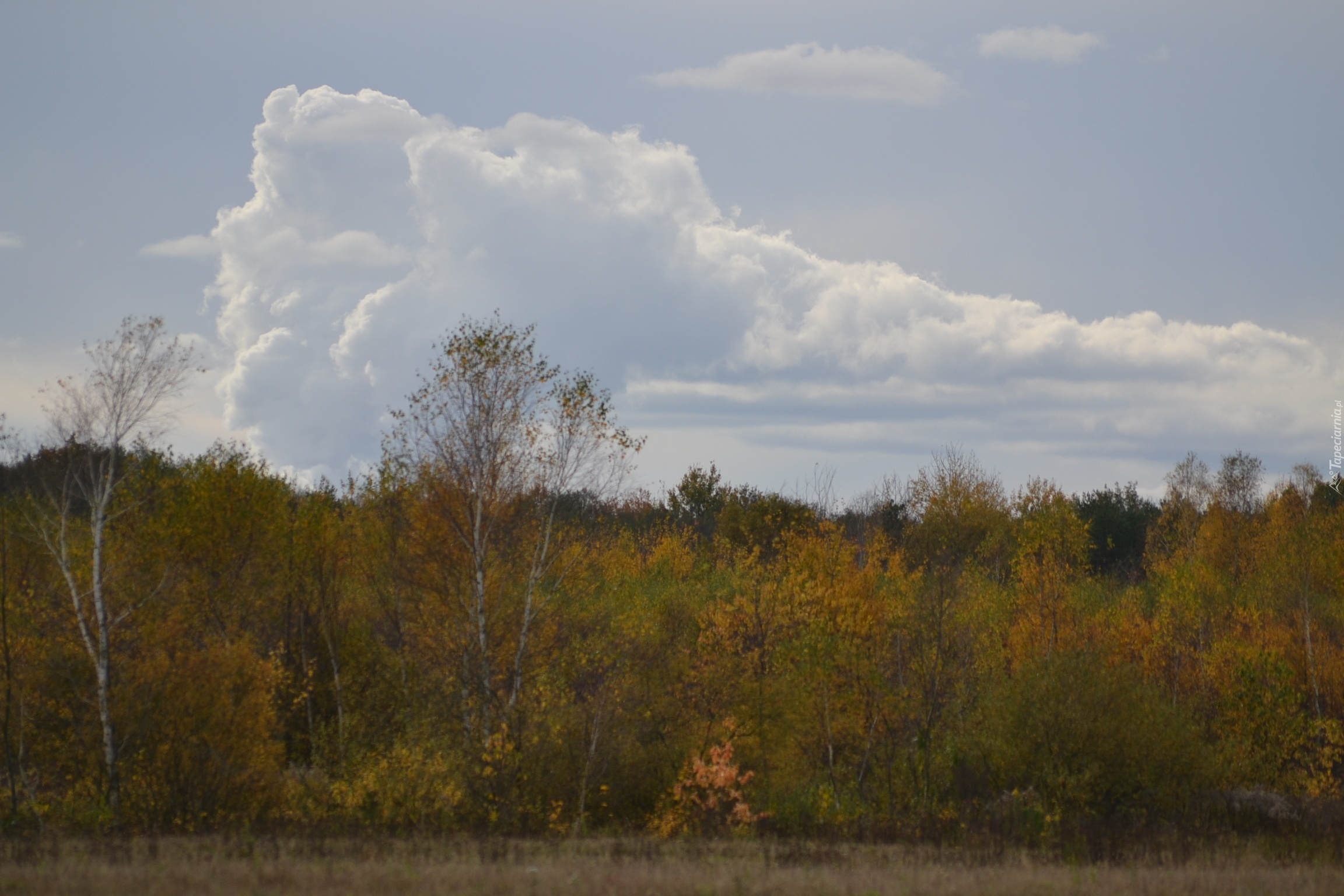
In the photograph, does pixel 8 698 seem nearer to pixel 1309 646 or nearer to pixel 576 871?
pixel 576 871

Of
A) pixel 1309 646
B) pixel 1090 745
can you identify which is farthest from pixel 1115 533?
pixel 1090 745

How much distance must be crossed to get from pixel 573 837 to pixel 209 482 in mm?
22419

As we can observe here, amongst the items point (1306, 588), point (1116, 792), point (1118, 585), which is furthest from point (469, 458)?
point (1118, 585)

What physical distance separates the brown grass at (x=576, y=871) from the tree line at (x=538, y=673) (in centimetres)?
391

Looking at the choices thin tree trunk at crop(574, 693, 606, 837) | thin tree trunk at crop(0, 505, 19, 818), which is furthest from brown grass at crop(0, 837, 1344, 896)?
thin tree trunk at crop(0, 505, 19, 818)

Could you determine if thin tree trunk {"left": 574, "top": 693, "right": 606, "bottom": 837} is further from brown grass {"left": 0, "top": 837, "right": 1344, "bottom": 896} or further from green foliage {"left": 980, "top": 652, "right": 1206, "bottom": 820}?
green foliage {"left": 980, "top": 652, "right": 1206, "bottom": 820}

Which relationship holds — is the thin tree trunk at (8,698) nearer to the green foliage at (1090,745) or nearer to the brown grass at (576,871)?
the brown grass at (576,871)

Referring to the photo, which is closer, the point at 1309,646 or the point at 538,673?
the point at 538,673

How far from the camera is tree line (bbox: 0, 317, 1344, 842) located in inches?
963

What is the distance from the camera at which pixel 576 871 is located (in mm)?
16609

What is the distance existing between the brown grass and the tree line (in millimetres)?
3914

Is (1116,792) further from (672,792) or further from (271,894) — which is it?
(271,894)

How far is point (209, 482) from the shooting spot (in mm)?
37219

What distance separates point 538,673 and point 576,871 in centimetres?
1419
